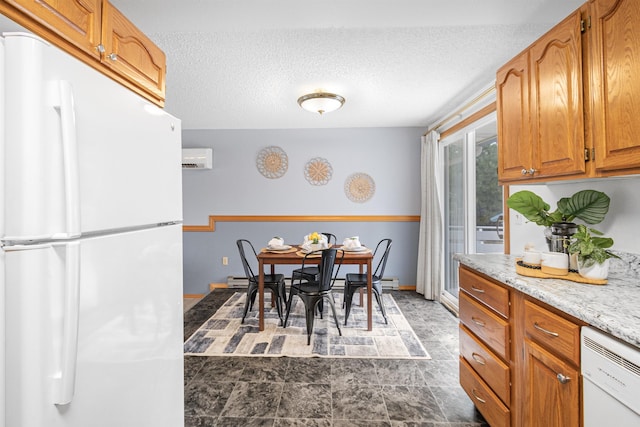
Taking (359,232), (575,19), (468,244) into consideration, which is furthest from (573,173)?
(359,232)

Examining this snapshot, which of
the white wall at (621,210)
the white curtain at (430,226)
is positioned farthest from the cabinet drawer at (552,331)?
the white curtain at (430,226)

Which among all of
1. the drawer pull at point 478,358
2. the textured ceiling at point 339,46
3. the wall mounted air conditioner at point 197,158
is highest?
the textured ceiling at point 339,46

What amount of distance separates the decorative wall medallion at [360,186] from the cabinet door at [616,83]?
3160mm

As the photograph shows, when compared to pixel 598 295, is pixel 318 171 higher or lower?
higher

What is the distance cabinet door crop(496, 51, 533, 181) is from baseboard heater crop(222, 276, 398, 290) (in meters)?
2.73

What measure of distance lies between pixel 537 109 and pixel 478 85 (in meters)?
1.44

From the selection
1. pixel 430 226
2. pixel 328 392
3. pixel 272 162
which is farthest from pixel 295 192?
pixel 328 392

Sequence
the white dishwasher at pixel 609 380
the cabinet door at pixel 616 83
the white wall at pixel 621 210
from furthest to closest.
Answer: the white wall at pixel 621 210, the cabinet door at pixel 616 83, the white dishwasher at pixel 609 380

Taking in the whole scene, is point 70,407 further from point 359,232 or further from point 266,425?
point 359,232

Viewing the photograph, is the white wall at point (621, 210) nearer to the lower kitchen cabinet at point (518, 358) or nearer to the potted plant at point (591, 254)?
the potted plant at point (591, 254)

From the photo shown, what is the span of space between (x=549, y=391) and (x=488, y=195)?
6.99 ft

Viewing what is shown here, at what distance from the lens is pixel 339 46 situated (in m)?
2.11

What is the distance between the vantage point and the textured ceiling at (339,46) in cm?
170

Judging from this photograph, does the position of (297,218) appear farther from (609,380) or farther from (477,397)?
(609,380)
